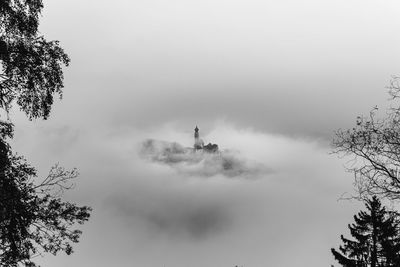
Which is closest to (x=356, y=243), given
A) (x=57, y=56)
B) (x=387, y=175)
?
(x=387, y=175)

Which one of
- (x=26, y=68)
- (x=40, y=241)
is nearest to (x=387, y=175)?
(x=40, y=241)

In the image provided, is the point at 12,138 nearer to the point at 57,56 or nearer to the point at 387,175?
the point at 57,56

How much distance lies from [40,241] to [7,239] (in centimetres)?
62

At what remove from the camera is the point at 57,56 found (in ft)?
31.1

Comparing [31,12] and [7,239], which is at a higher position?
[31,12]

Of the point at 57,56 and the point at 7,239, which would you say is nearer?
the point at 7,239

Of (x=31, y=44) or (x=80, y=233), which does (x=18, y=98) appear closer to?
(x=31, y=44)

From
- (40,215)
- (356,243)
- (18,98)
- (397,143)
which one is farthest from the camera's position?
(356,243)

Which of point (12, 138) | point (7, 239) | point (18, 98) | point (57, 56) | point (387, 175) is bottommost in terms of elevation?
point (7, 239)

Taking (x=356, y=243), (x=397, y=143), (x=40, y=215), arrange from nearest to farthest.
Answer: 1. (x=397, y=143)
2. (x=40, y=215)
3. (x=356, y=243)

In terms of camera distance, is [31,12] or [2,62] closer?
[2,62]

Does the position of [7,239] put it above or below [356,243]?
below

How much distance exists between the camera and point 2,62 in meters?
9.02

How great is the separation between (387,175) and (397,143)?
0.60 m
